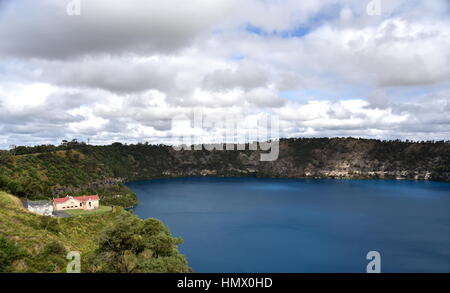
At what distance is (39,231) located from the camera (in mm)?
46000

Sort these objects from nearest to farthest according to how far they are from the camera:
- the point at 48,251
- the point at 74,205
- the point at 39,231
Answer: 1. the point at 48,251
2. the point at 39,231
3. the point at 74,205

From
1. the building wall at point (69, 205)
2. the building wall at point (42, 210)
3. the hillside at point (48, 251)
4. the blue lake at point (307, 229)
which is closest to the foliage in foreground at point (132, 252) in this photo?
the hillside at point (48, 251)

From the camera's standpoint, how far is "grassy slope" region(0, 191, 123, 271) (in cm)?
3631

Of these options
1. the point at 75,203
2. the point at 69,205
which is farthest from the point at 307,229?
the point at 69,205

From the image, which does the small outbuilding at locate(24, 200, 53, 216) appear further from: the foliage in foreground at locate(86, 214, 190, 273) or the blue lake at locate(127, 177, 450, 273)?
the foliage in foreground at locate(86, 214, 190, 273)

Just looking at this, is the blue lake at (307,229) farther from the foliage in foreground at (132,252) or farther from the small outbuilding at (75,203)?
the foliage in foreground at (132,252)

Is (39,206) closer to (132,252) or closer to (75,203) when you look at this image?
(75,203)

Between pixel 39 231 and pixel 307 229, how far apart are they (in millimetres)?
72063

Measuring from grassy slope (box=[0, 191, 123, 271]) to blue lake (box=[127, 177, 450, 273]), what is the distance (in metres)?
21.5

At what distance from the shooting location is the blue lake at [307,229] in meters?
66.4

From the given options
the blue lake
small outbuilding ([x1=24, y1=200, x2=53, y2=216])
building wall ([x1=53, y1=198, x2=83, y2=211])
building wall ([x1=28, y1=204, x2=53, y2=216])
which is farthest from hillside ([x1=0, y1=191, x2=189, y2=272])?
building wall ([x1=53, y1=198, x2=83, y2=211])

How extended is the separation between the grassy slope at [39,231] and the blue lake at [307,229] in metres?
21.5

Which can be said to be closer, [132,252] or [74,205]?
[132,252]
